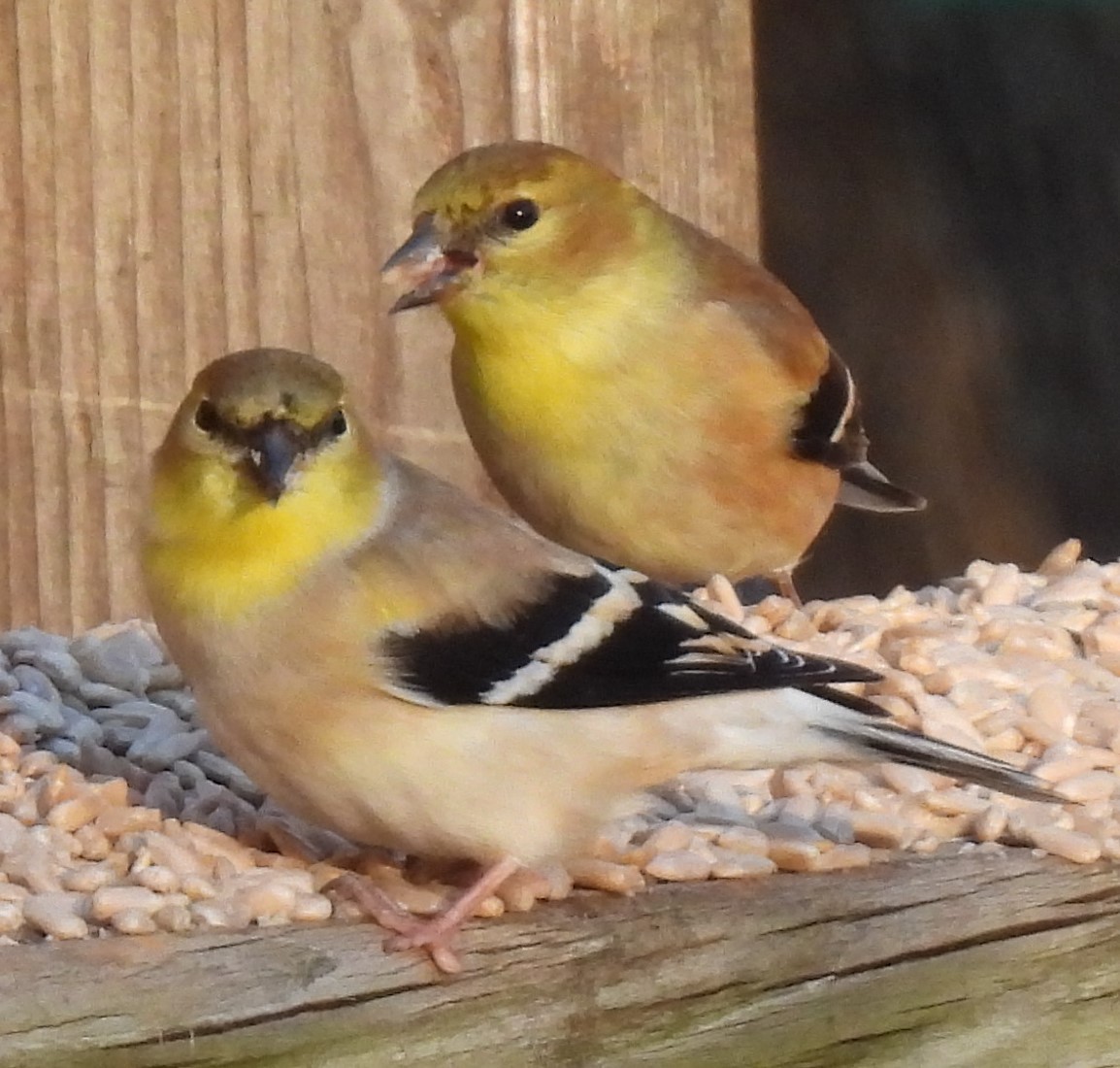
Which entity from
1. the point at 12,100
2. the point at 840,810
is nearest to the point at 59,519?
the point at 12,100

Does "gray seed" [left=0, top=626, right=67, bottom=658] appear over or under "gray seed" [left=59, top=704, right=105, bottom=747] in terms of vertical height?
over

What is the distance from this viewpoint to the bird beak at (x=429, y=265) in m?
2.24

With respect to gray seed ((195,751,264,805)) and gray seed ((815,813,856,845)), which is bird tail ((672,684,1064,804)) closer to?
gray seed ((815,813,856,845))

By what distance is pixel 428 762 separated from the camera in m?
1.63

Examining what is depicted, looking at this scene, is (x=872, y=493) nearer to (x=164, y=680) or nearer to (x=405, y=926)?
(x=164, y=680)

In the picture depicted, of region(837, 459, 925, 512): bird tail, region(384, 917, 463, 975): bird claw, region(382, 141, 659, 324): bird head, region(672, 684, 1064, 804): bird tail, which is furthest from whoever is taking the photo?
region(837, 459, 925, 512): bird tail

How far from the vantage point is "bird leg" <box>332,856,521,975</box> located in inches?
59.6

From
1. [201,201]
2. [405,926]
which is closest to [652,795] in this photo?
[405,926]

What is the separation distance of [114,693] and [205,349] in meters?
0.53

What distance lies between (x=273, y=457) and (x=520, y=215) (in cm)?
73

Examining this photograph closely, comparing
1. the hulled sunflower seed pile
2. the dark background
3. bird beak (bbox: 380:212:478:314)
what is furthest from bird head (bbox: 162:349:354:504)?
the dark background

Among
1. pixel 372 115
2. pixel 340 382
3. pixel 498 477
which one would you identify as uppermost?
pixel 372 115

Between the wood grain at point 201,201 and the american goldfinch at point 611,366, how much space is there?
0.28 meters

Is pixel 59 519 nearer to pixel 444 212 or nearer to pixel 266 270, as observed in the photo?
pixel 266 270
